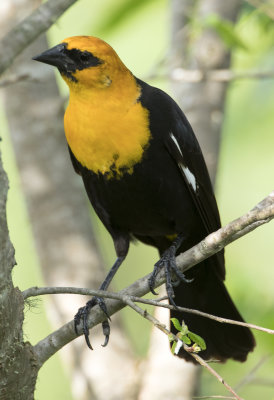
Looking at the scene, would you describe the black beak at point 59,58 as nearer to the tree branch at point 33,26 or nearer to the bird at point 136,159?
the bird at point 136,159

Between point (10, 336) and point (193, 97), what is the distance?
293 centimetres

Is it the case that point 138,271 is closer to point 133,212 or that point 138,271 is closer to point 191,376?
point 191,376

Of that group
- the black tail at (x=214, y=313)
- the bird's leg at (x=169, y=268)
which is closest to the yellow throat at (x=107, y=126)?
the bird's leg at (x=169, y=268)

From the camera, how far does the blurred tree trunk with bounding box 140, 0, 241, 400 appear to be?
14.9ft

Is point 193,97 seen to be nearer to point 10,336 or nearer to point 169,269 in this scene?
point 169,269

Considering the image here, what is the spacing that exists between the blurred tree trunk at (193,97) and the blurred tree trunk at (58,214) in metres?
0.28

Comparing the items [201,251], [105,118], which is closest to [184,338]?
[201,251]

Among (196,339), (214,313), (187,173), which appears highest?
(187,173)

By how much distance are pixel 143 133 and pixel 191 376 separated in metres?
1.72

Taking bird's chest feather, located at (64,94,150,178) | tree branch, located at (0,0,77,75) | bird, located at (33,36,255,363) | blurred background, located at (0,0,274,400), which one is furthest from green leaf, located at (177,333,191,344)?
tree branch, located at (0,0,77,75)

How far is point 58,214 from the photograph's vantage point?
203 inches

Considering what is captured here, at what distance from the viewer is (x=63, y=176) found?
17.2 ft

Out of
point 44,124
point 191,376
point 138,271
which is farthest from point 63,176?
point 138,271

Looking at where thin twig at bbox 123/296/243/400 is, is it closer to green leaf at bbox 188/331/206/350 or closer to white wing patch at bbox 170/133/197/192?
green leaf at bbox 188/331/206/350
